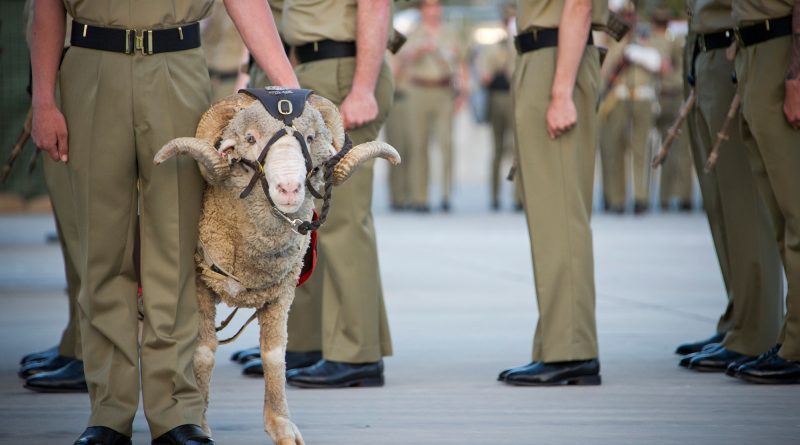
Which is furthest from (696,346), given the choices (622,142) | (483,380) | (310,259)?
(622,142)

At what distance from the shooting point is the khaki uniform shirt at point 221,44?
11.4 meters

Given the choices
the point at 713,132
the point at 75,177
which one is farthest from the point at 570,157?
the point at 75,177

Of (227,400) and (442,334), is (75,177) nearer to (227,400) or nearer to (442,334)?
(227,400)

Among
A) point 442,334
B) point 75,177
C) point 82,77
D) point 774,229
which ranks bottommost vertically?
point 442,334

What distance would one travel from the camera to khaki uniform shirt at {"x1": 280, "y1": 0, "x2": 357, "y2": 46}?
249 inches

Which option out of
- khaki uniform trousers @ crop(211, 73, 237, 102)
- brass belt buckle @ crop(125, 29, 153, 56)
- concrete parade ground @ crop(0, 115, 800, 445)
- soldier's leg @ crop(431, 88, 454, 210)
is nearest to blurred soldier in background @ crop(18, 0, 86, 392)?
concrete parade ground @ crop(0, 115, 800, 445)

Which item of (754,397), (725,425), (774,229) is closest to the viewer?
(725,425)

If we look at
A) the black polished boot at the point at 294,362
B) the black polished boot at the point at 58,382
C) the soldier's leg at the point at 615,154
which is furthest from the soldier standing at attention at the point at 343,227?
the soldier's leg at the point at 615,154

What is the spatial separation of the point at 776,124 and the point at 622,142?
534 inches

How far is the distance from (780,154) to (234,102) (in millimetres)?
2725

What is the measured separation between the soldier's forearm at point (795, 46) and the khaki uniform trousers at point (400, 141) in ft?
45.6

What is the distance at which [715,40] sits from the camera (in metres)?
6.81

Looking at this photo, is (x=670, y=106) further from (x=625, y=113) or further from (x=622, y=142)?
(x=622, y=142)

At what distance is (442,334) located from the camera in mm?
8250
